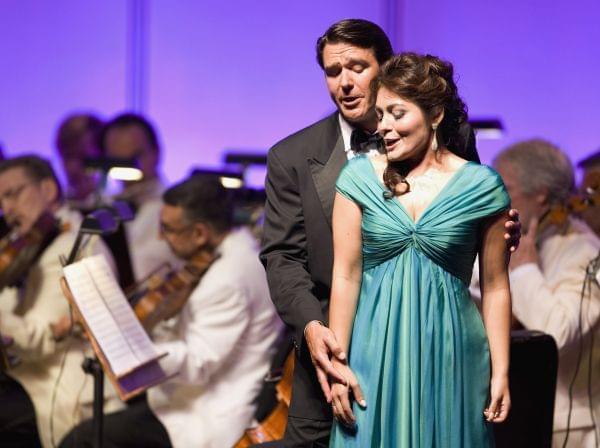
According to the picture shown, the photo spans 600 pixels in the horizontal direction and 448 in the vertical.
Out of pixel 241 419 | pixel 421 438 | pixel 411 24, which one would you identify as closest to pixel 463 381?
pixel 421 438

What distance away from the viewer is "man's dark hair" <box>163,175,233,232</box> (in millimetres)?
4648

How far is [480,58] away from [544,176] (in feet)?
9.26

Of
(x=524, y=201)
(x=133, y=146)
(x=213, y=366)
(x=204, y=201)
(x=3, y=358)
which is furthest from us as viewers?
(x=133, y=146)

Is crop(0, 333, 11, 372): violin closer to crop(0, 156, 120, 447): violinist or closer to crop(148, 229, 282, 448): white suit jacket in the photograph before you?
crop(0, 156, 120, 447): violinist

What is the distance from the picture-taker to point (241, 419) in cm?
436

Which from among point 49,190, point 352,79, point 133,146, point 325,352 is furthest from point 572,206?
point 133,146

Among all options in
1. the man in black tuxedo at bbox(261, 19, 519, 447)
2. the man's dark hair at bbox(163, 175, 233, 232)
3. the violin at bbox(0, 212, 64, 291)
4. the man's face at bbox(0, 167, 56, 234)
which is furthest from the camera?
the man's face at bbox(0, 167, 56, 234)

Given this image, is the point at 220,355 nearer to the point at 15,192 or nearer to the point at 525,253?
the point at 525,253

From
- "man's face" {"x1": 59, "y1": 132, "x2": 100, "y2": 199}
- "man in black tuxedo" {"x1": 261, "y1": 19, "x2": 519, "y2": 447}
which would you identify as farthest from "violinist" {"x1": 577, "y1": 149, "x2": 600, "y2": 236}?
"man's face" {"x1": 59, "y1": 132, "x2": 100, "y2": 199}

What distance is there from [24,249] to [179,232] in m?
0.77

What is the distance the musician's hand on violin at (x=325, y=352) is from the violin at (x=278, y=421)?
113 centimetres

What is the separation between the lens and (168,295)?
455cm

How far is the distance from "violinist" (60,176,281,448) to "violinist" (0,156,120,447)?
0.26 m

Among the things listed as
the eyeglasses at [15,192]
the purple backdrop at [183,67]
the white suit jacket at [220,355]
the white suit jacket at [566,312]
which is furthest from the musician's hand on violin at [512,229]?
the purple backdrop at [183,67]
